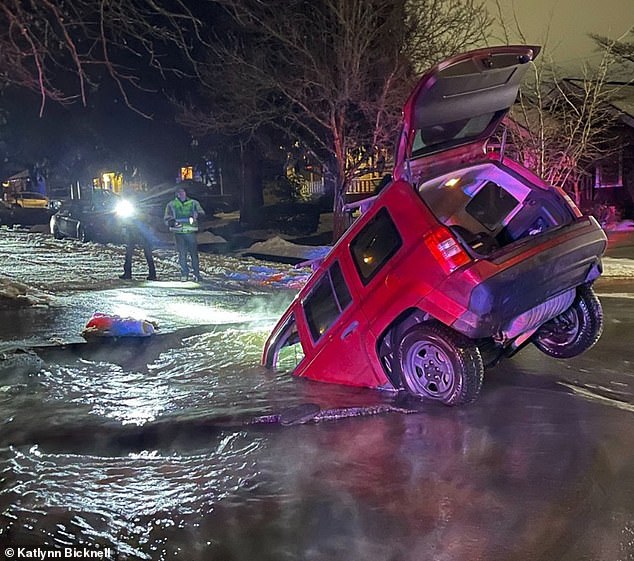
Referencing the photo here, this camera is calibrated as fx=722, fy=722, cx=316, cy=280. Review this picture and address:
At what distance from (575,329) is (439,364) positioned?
1.62m

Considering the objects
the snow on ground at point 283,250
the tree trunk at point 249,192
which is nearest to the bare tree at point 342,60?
the snow on ground at point 283,250

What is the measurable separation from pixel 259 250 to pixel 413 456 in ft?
55.5

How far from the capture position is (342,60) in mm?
17734

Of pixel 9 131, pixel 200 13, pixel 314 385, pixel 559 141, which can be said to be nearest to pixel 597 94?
pixel 559 141

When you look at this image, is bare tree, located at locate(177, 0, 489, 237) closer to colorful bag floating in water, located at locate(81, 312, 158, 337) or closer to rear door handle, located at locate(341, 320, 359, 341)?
colorful bag floating in water, located at locate(81, 312, 158, 337)

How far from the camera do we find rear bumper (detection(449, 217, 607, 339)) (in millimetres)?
4824

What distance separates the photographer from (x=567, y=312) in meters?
6.23

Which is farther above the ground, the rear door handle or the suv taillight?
the suv taillight

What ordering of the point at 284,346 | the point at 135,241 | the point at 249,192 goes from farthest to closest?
the point at 249,192
the point at 135,241
the point at 284,346

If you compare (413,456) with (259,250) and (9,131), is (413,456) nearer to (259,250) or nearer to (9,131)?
(259,250)

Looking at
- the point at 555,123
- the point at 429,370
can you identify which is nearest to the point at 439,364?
the point at 429,370

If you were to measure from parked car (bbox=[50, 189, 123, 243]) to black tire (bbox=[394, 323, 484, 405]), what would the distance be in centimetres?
1928

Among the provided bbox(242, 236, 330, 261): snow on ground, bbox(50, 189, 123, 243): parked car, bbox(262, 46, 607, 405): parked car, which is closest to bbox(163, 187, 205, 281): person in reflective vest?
bbox(242, 236, 330, 261): snow on ground

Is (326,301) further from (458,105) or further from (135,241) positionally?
(135,241)
